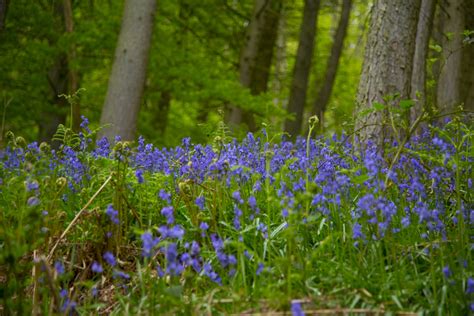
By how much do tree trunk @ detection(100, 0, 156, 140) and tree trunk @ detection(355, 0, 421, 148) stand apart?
3.94 meters

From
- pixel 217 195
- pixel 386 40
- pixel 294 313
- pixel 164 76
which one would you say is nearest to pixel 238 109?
pixel 164 76

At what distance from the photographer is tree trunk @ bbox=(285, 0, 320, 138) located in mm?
13367

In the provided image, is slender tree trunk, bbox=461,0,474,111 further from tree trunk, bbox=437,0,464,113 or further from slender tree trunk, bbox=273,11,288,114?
slender tree trunk, bbox=273,11,288,114

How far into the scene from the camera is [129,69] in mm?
8586

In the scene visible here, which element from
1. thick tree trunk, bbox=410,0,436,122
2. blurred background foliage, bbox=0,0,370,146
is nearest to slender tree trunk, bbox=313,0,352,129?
blurred background foliage, bbox=0,0,370,146

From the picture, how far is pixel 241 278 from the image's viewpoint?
127 inches

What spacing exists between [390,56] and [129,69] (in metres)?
4.25

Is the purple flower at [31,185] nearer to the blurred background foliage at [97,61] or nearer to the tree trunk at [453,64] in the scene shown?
the blurred background foliage at [97,61]

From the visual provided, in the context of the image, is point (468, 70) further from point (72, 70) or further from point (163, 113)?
point (163, 113)

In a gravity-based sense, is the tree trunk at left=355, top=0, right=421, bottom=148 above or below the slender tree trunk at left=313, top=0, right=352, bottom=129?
below

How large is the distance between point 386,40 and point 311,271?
346 cm

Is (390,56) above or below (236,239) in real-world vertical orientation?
Answer: above

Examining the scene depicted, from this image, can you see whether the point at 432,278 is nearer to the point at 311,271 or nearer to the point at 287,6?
the point at 311,271

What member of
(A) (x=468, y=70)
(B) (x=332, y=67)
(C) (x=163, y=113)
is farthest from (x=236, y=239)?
(B) (x=332, y=67)
